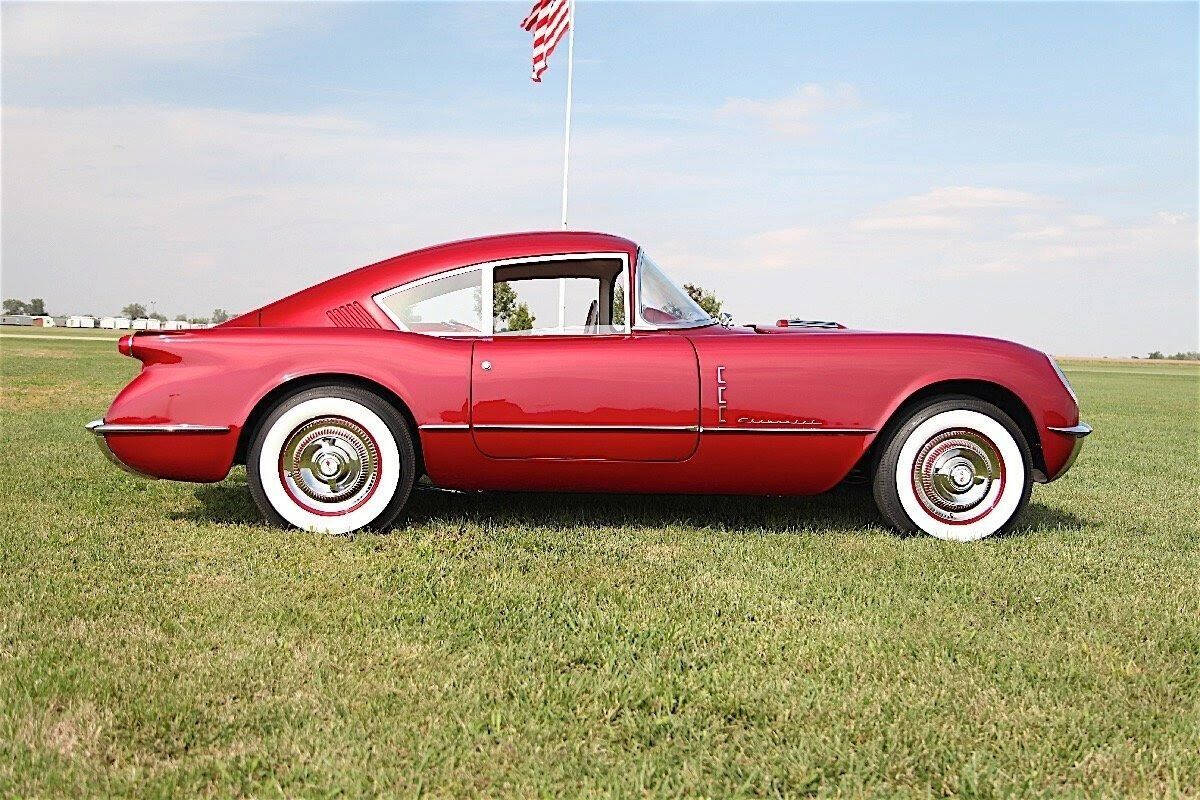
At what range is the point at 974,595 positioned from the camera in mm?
4348

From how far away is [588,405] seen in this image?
510 cm

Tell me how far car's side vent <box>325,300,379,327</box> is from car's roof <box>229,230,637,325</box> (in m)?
0.04

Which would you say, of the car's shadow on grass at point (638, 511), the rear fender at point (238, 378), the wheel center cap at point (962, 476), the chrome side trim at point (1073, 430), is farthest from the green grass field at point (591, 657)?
the chrome side trim at point (1073, 430)


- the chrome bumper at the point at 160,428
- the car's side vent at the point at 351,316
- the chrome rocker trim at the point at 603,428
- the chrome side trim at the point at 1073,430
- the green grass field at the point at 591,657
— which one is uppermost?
the car's side vent at the point at 351,316

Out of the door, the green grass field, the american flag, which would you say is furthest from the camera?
the american flag

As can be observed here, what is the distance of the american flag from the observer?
64.0 ft

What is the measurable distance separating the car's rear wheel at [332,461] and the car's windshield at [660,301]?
1.39 m

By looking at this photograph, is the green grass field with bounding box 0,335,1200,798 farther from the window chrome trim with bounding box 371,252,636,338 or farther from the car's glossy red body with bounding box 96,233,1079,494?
the window chrome trim with bounding box 371,252,636,338

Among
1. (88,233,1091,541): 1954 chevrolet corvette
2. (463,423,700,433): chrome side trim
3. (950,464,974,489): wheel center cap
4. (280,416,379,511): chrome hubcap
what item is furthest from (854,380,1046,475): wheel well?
(280,416,379,511): chrome hubcap

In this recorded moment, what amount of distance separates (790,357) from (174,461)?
10.3 ft

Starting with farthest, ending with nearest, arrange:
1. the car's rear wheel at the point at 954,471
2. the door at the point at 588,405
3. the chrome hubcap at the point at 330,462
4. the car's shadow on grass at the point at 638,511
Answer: the car's shadow on grass at the point at 638,511 → the car's rear wheel at the point at 954,471 → the chrome hubcap at the point at 330,462 → the door at the point at 588,405

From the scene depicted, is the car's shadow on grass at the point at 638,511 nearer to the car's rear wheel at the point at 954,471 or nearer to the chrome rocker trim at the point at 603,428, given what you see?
the car's rear wheel at the point at 954,471

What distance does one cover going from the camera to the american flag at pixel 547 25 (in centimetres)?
1950

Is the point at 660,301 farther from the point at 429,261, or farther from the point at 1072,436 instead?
the point at 1072,436
